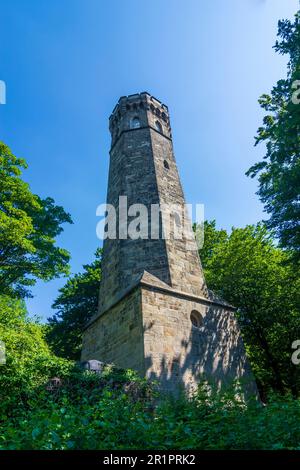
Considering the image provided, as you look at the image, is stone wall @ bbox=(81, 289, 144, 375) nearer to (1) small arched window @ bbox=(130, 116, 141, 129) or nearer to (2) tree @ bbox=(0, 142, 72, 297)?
(2) tree @ bbox=(0, 142, 72, 297)

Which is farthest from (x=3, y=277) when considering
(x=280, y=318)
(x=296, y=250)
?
(x=280, y=318)

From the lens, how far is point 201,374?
8781 mm

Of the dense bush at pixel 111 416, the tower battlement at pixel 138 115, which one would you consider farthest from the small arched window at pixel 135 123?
the dense bush at pixel 111 416

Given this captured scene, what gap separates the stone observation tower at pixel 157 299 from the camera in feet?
27.9

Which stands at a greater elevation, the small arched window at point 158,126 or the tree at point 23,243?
the small arched window at point 158,126

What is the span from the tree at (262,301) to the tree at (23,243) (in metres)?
8.45

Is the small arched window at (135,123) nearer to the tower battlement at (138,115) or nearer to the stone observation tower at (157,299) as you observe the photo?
the tower battlement at (138,115)

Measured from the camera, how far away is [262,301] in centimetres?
1691

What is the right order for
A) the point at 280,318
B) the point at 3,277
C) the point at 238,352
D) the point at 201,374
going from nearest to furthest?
the point at 201,374 → the point at 238,352 → the point at 3,277 → the point at 280,318

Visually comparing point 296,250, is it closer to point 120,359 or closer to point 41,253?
point 120,359

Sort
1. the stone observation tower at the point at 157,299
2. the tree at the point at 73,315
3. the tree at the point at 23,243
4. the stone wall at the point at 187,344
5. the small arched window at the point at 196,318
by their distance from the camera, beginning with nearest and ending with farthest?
the stone wall at the point at 187,344
the stone observation tower at the point at 157,299
the small arched window at the point at 196,318
the tree at the point at 23,243
the tree at the point at 73,315

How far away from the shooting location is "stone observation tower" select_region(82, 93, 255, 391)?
27.9ft

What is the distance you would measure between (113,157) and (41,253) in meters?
5.30

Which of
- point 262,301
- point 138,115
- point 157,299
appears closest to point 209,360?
point 157,299
